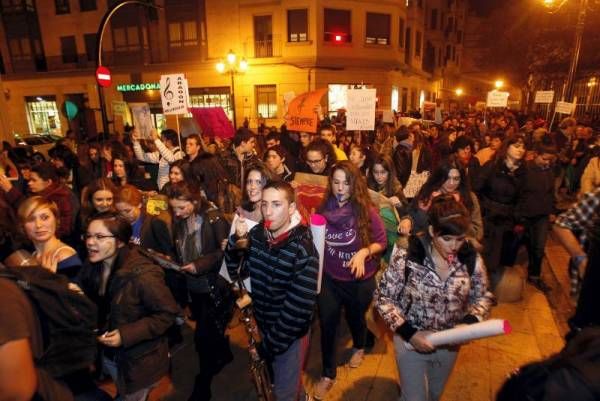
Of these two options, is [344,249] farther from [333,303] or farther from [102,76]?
[102,76]

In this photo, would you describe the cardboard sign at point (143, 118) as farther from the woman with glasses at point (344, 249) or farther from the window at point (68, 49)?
the window at point (68, 49)

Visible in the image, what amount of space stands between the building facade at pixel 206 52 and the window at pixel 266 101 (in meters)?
0.07

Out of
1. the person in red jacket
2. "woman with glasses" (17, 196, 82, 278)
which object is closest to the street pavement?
"woman with glasses" (17, 196, 82, 278)

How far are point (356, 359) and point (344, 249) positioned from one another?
1.27 meters

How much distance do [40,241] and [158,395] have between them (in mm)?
1776

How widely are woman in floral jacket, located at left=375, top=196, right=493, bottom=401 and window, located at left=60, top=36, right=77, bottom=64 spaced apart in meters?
33.6

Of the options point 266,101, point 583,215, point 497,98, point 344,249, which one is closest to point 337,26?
point 266,101

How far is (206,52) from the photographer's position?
2591 cm

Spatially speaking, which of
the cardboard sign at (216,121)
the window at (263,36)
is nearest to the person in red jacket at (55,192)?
the cardboard sign at (216,121)

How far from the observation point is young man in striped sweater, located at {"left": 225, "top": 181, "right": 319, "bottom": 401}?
250 centimetres

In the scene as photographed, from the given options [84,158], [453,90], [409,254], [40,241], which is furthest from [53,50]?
[453,90]

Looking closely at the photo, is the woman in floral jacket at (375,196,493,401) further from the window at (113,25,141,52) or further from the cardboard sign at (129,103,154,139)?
the window at (113,25,141,52)

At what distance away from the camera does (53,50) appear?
28.9 m

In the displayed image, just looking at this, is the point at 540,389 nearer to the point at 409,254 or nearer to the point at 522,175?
the point at 409,254
